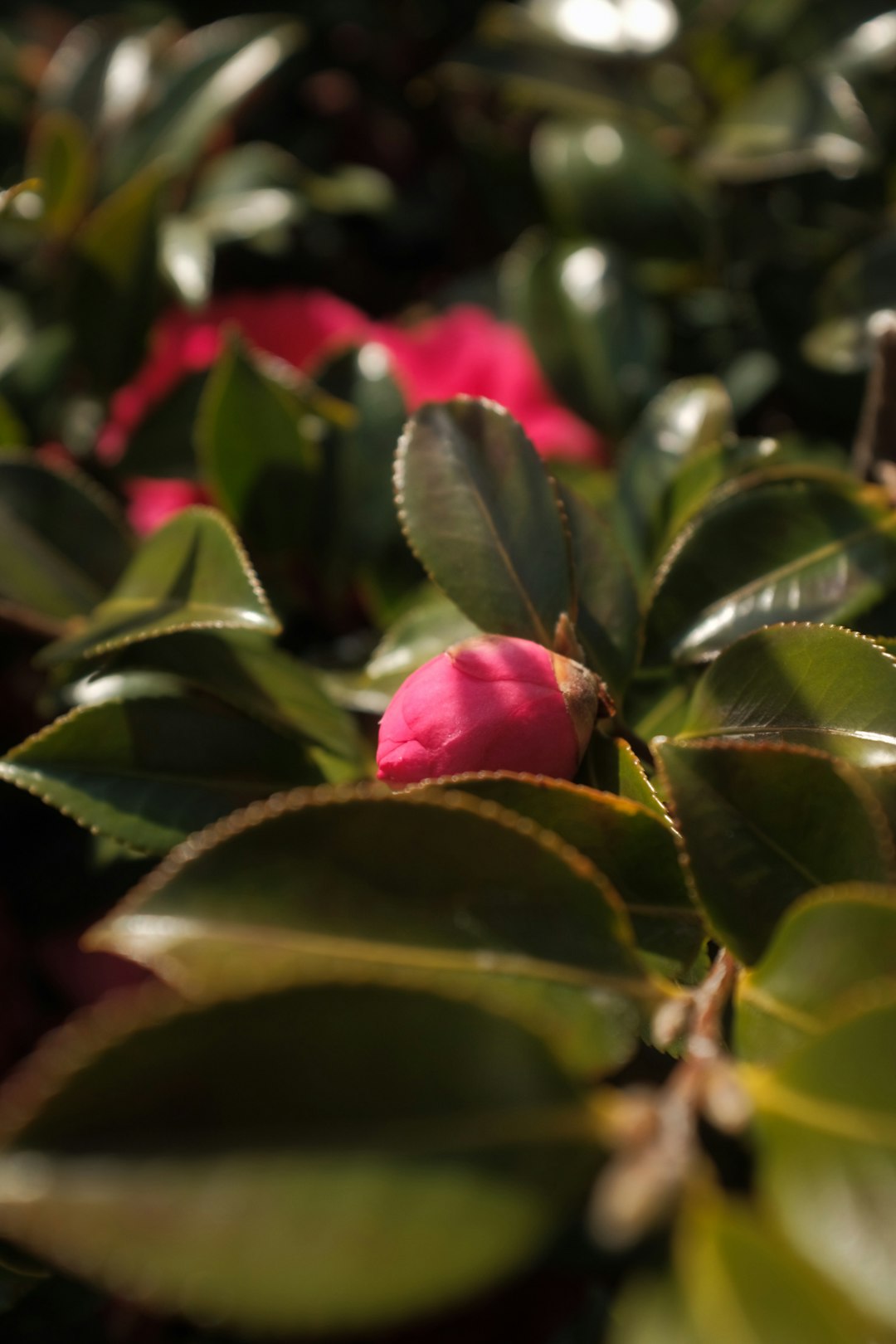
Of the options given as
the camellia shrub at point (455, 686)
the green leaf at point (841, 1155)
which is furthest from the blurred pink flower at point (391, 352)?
the green leaf at point (841, 1155)

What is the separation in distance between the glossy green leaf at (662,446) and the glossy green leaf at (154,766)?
0.77 feet

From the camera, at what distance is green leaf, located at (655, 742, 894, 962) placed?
0.39 metres

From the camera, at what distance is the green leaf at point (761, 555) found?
515 millimetres

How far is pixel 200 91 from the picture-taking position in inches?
35.6

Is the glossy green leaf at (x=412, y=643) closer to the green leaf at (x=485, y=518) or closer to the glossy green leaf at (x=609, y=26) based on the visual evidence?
the green leaf at (x=485, y=518)

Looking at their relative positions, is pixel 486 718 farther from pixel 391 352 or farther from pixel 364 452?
pixel 391 352

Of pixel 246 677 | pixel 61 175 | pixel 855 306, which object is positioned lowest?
pixel 855 306

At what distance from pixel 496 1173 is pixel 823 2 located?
923 mm

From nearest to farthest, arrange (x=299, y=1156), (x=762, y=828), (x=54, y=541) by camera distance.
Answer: (x=299, y=1156) → (x=762, y=828) → (x=54, y=541)

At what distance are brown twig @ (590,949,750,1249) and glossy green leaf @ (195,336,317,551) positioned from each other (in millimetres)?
414

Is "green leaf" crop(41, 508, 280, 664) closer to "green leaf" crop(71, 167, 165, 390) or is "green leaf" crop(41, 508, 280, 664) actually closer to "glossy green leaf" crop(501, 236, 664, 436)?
"green leaf" crop(71, 167, 165, 390)

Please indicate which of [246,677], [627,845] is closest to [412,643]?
[246,677]

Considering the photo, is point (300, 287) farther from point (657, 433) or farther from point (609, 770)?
point (609, 770)

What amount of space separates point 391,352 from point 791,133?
314mm
